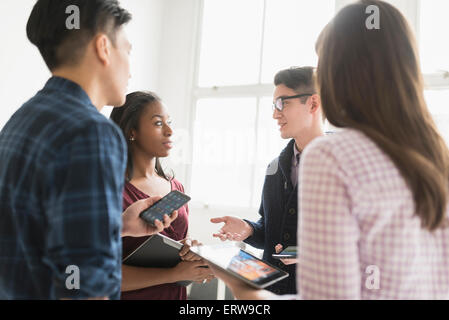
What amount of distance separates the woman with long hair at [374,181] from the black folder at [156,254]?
0.70m

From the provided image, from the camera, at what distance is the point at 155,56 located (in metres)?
4.17

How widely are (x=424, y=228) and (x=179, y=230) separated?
3.73ft

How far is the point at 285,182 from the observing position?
180 cm

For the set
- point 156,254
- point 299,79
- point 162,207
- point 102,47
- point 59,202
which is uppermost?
point 299,79

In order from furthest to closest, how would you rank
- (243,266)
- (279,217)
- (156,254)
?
(279,217)
(156,254)
(243,266)

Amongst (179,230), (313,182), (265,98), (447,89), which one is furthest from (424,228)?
(265,98)

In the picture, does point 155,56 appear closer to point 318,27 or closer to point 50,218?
point 318,27

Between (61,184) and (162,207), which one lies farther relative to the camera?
(162,207)

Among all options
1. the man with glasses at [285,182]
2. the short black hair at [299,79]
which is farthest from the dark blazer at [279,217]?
the short black hair at [299,79]

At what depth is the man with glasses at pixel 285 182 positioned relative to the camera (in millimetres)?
1707

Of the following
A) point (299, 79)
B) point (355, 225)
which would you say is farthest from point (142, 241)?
point (299, 79)

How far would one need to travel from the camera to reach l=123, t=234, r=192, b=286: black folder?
1303mm

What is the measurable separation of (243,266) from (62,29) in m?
0.76

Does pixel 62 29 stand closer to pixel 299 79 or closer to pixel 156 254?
pixel 156 254
